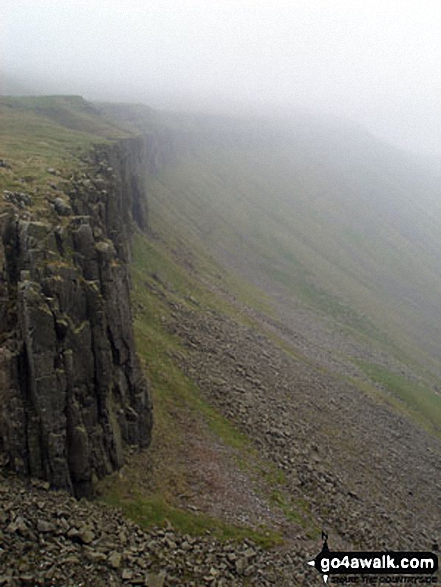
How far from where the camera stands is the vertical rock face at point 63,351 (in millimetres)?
31828

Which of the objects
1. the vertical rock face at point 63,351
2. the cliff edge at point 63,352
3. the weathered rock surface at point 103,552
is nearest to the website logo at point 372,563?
the weathered rock surface at point 103,552

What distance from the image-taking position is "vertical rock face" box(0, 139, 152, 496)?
104ft

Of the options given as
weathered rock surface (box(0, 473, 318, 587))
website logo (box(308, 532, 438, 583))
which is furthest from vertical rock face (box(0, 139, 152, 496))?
website logo (box(308, 532, 438, 583))

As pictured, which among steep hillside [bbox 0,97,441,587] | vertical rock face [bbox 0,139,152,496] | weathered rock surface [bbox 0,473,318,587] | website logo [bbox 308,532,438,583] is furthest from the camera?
website logo [bbox 308,532,438,583]

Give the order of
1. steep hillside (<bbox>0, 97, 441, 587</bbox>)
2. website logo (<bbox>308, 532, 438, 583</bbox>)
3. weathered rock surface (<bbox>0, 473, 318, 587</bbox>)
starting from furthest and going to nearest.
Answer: website logo (<bbox>308, 532, 438, 583</bbox>)
steep hillside (<bbox>0, 97, 441, 587</bbox>)
weathered rock surface (<bbox>0, 473, 318, 587</bbox>)

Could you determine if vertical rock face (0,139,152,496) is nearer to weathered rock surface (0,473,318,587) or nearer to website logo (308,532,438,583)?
weathered rock surface (0,473,318,587)

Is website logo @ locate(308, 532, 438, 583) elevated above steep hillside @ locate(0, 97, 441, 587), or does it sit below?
below

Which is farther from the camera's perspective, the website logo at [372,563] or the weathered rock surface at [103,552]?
the website logo at [372,563]

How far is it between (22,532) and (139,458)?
14.0 meters

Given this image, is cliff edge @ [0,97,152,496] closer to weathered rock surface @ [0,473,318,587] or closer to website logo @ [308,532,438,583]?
weathered rock surface @ [0,473,318,587]

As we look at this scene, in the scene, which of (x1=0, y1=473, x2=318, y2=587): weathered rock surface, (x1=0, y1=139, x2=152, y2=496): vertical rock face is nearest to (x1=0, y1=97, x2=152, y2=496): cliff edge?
(x1=0, y1=139, x2=152, y2=496): vertical rock face

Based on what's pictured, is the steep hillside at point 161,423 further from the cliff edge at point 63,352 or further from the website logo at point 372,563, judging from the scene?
the website logo at point 372,563

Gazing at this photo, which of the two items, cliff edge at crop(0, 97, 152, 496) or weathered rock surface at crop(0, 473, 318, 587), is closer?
weathered rock surface at crop(0, 473, 318, 587)

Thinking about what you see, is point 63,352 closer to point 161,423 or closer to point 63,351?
point 63,351
